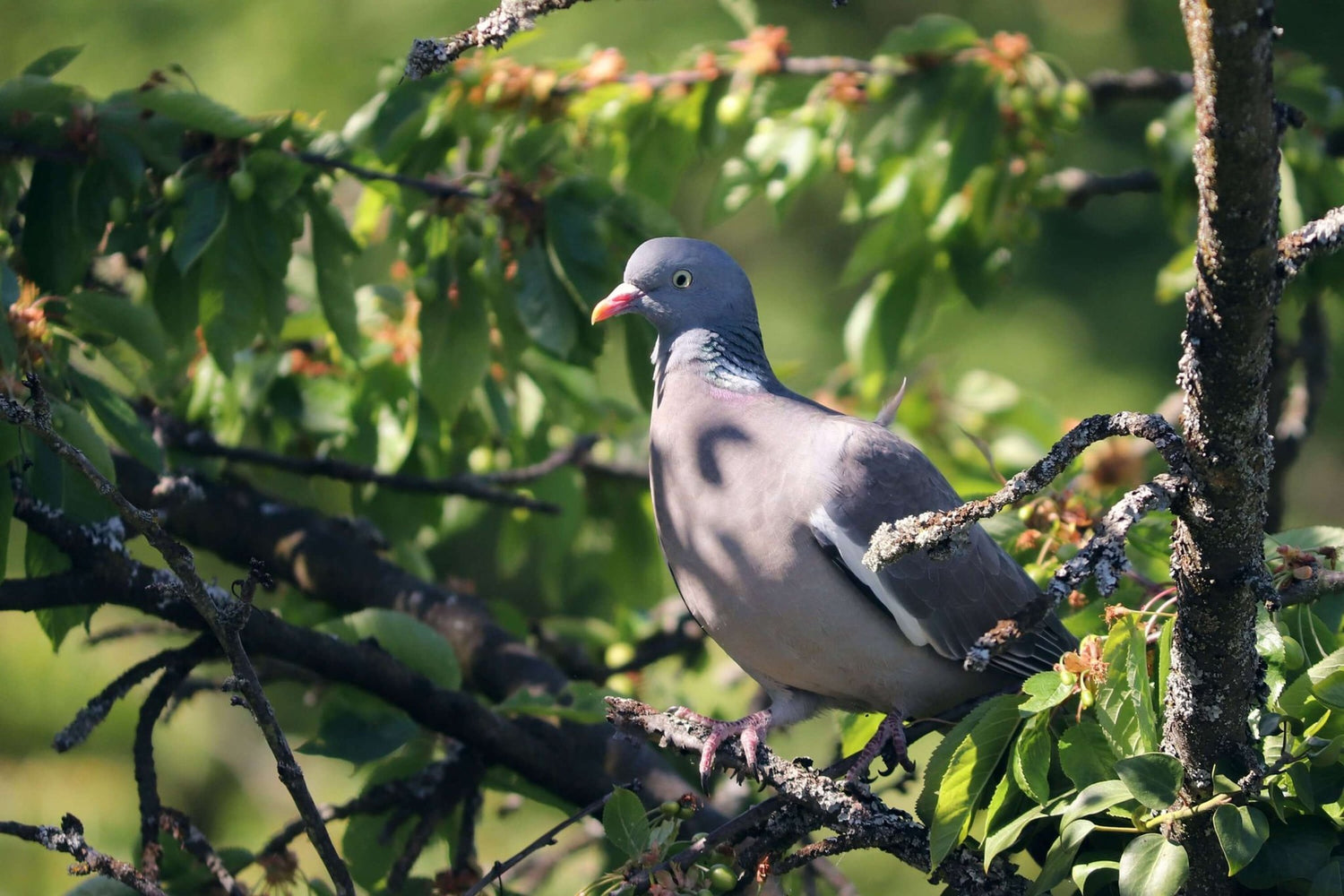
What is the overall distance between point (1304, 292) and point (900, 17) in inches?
186

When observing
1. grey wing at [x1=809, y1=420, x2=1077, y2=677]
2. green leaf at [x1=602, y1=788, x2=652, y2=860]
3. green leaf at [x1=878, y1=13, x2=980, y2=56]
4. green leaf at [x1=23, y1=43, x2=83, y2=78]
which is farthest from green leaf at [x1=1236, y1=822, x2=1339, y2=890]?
green leaf at [x1=23, y1=43, x2=83, y2=78]

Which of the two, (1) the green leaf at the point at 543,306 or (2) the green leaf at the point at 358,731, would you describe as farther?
(1) the green leaf at the point at 543,306

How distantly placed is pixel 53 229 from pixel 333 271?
2.10 feet

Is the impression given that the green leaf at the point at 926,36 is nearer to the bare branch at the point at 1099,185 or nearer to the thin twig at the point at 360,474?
the bare branch at the point at 1099,185

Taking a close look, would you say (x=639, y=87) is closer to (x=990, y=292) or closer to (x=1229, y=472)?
(x=990, y=292)

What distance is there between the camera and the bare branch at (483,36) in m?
1.74

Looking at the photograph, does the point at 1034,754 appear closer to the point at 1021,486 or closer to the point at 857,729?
the point at 1021,486

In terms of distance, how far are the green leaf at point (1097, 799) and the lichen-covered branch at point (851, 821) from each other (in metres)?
0.25

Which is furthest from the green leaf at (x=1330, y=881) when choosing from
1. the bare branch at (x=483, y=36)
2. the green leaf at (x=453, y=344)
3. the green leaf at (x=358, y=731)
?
the green leaf at (x=453, y=344)

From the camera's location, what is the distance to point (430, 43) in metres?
1.76

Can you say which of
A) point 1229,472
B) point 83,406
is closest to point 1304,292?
point 1229,472

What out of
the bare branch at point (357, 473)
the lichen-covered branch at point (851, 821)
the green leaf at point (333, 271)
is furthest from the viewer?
the bare branch at point (357, 473)

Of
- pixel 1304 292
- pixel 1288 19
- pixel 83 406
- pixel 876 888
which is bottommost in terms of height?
pixel 876 888

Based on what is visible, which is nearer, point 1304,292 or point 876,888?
point 1304,292
